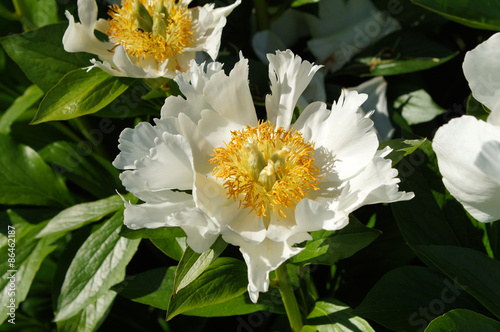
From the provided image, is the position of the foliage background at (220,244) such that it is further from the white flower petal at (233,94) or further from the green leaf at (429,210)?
the white flower petal at (233,94)

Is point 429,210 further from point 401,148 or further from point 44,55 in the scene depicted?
point 44,55

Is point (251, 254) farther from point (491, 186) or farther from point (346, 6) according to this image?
point (346, 6)

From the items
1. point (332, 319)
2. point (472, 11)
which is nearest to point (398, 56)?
point (472, 11)

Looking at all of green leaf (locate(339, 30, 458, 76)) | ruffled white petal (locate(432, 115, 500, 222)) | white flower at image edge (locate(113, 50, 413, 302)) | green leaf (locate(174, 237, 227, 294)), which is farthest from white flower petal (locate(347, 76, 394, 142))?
green leaf (locate(174, 237, 227, 294))

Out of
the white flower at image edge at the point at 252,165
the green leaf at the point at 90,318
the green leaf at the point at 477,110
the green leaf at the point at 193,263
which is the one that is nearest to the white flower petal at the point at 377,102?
the green leaf at the point at 477,110

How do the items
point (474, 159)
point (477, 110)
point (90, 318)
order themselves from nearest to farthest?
point (474, 159) → point (477, 110) → point (90, 318)

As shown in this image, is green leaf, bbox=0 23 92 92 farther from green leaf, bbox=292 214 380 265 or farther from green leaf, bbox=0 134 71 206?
green leaf, bbox=292 214 380 265

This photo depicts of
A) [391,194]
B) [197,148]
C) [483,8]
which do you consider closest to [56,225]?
[197,148]
